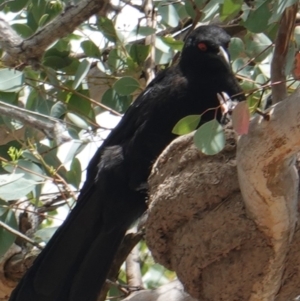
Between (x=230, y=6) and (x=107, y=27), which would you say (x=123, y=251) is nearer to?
(x=107, y=27)

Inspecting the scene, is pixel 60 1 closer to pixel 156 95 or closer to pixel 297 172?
pixel 156 95

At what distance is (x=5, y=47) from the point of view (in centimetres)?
264

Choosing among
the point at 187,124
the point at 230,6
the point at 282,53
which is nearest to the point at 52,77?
the point at 230,6

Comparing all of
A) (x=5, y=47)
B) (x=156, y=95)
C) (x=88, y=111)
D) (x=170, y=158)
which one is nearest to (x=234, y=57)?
(x=156, y=95)

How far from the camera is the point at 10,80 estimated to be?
9.60ft

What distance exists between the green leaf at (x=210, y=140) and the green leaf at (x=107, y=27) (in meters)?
1.10

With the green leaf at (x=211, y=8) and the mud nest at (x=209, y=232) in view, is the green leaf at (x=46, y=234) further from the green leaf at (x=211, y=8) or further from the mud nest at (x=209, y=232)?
the green leaf at (x=211, y=8)

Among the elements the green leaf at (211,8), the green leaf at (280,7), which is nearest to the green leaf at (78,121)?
the green leaf at (211,8)

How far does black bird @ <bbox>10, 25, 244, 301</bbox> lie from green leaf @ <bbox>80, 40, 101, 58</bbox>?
25 cm

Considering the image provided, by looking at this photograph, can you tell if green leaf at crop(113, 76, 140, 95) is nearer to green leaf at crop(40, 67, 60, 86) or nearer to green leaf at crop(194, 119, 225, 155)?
green leaf at crop(40, 67, 60, 86)

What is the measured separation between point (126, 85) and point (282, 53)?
102 cm

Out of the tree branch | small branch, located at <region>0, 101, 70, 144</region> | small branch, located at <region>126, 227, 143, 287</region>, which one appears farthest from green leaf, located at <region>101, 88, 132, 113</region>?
the tree branch

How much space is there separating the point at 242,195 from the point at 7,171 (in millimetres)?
1089

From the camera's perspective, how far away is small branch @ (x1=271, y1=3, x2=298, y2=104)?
2.23 meters
